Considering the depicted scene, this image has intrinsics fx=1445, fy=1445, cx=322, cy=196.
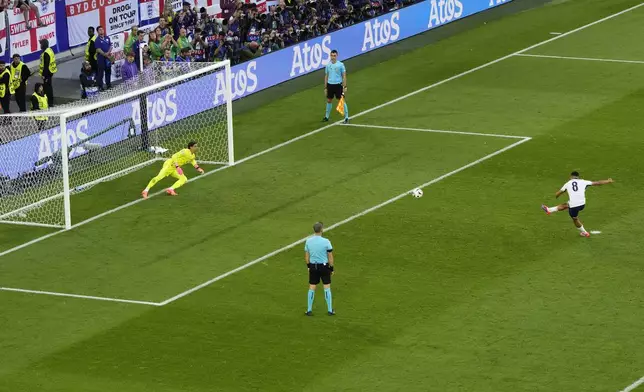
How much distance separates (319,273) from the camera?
82.2 ft

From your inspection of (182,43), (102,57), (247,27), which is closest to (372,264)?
(182,43)

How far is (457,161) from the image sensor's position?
3553 cm

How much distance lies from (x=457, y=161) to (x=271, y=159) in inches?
183

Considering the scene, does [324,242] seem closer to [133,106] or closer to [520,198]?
[520,198]

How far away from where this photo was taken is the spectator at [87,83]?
131 feet

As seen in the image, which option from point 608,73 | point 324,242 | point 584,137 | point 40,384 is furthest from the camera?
point 608,73

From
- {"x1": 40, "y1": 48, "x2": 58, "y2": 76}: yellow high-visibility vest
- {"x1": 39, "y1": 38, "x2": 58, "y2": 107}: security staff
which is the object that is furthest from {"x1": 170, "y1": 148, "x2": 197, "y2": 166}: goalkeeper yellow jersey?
{"x1": 40, "y1": 48, "x2": 58, "y2": 76}: yellow high-visibility vest

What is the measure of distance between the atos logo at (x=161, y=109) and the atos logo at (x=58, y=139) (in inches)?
77.0

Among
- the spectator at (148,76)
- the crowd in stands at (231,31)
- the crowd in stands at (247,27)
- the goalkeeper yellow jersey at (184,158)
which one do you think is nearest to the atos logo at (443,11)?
the crowd in stands at (231,31)

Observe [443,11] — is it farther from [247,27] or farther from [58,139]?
[58,139]

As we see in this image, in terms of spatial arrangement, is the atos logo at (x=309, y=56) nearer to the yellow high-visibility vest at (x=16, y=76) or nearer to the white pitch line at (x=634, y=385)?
the yellow high-visibility vest at (x=16, y=76)

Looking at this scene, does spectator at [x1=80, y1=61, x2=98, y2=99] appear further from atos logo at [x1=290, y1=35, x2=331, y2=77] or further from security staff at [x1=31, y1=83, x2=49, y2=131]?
atos logo at [x1=290, y1=35, x2=331, y2=77]

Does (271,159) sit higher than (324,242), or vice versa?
(324,242)

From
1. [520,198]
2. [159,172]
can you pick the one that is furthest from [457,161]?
[159,172]
